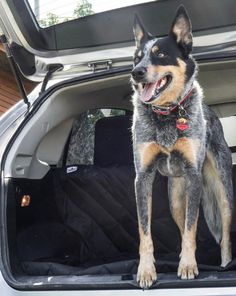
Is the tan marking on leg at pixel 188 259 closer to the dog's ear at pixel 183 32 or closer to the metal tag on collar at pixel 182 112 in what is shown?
the metal tag on collar at pixel 182 112

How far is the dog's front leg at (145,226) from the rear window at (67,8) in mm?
1073

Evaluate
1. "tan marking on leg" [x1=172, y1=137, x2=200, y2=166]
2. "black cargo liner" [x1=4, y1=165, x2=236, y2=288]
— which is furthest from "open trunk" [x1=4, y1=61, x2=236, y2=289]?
"tan marking on leg" [x1=172, y1=137, x2=200, y2=166]

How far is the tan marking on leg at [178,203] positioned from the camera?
11.2 feet

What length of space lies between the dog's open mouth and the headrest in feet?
4.16

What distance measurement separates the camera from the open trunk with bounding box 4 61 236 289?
2.81 m

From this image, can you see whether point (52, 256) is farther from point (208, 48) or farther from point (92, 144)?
point (208, 48)

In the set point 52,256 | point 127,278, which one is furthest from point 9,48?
point 127,278

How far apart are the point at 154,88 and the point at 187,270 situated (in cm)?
101

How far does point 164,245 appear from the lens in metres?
3.69

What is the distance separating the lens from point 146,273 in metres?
2.48

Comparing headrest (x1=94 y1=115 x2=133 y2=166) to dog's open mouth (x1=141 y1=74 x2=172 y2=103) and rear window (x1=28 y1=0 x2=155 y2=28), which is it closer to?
rear window (x1=28 y1=0 x2=155 y2=28)

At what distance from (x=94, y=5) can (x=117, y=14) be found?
155 millimetres

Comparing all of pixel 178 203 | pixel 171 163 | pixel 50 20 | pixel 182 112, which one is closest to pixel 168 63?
pixel 182 112

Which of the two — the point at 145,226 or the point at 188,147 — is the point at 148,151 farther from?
the point at 145,226
